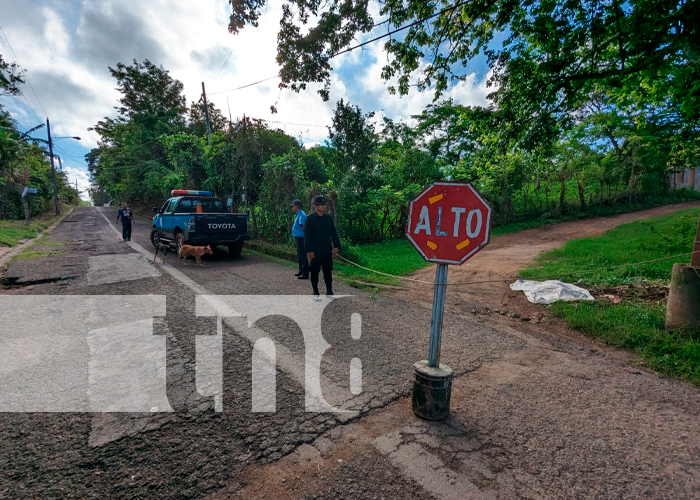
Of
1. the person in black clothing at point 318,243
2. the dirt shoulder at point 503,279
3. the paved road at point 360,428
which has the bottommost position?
the paved road at point 360,428

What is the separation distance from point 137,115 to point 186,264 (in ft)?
97.7

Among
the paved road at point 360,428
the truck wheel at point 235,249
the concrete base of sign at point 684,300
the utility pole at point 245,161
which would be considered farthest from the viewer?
the utility pole at point 245,161

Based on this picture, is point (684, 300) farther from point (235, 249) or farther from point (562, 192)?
point (562, 192)

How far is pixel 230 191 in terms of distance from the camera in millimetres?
14984

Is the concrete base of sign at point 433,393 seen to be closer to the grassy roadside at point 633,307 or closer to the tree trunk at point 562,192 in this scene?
the grassy roadside at point 633,307

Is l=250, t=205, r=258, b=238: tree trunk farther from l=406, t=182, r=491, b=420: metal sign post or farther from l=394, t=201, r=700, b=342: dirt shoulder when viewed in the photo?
l=406, t=182, r=491, b=420: metal sign post

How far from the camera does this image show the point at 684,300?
4195mm

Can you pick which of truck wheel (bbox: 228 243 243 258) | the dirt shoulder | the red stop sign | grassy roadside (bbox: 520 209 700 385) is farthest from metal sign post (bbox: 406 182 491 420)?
truck wheel (bbox: 228 243 243 258)

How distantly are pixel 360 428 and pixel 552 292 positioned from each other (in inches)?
198

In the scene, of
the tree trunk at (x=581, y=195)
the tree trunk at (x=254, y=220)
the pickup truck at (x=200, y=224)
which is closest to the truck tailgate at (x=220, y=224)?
the pickup truck at (x=200, y=224)

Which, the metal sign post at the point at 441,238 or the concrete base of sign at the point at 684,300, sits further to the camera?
the concrete base of sign at the point at 684,300

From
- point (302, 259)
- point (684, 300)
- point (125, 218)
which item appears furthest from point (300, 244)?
point (125, 218)

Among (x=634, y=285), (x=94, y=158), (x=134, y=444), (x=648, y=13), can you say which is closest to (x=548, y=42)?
(x=648, y=13)

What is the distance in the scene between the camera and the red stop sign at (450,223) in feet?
8.38
